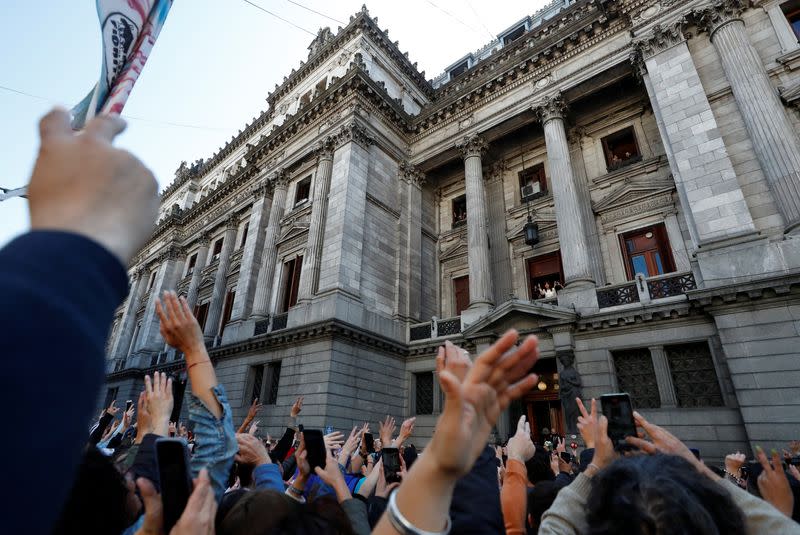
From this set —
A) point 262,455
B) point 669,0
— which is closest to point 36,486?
point 262,455

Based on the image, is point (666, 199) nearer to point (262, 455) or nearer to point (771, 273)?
point (771, 273)

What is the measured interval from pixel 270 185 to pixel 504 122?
1388 centimetres

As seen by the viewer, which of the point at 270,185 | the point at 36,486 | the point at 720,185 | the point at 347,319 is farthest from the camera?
the point at 270,185

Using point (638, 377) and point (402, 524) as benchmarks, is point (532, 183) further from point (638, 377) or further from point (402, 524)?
point (402, 524)

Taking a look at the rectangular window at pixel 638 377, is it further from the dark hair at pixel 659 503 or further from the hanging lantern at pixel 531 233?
the dark hair at pixel 659 503

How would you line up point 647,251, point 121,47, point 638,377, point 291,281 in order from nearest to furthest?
point 121,47 < point 638,377 < point 647,251 < point 291,281

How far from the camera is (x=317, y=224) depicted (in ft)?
59.4

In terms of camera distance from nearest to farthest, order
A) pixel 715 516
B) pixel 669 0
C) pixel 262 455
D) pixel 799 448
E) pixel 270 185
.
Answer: pixel 715 516 → pixel 262 455 → pixel 799 448 → pixel 669 0 → pixel 270 185

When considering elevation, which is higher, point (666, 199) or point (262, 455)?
point (666, 199)

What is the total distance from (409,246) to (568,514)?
17833 millimetres

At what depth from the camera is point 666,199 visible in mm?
14625

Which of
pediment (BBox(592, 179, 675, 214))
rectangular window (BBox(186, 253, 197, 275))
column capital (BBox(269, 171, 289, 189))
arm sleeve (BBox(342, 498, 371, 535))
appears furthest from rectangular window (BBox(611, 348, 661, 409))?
rectangular window (BBox(186, 253, 197, 275))

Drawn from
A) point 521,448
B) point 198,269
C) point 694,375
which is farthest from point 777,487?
point 198,269

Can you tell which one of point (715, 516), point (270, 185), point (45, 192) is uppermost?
point (270, 185)
